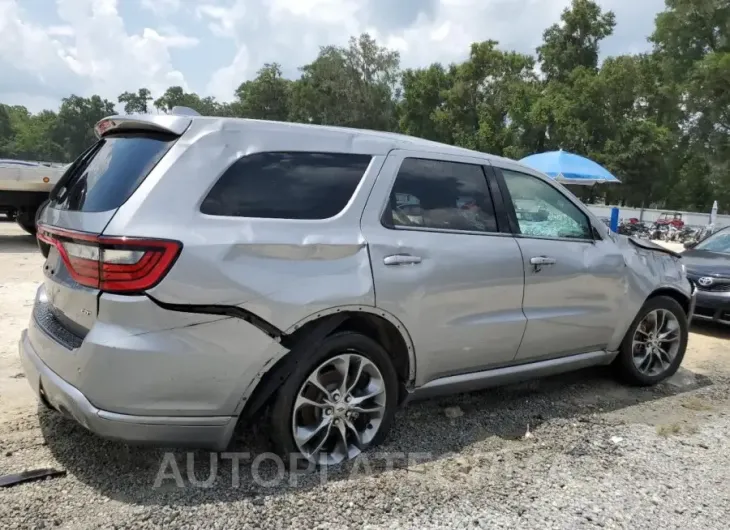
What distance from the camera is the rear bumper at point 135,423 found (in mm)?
2643

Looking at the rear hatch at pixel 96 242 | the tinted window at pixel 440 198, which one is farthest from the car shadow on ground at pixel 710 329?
the rear hatch at pixel 96 242

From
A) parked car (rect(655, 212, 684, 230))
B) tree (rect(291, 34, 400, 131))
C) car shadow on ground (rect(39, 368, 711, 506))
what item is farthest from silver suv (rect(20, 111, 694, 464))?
tree (rect(291, 34, 400, 131))

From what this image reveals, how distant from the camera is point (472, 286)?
3.53 metres

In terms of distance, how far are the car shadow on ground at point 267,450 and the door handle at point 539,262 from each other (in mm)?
1025

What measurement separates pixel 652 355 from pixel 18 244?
37.3 feet

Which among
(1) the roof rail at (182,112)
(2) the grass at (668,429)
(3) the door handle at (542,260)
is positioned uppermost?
(1) the roof rail at (182,112)

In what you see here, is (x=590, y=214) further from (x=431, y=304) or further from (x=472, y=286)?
(x=431, y=304)

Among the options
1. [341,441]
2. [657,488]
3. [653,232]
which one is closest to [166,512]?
[341,441]

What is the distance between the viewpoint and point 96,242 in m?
2.63

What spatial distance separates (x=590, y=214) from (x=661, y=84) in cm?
3931

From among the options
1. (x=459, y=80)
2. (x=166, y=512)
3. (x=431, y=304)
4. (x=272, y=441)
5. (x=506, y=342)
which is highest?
(x=459, y=80)

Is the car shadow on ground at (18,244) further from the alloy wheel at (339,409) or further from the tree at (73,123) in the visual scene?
the tree at (73,123)

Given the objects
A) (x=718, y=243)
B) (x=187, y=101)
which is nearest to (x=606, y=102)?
(x=718, y=243)

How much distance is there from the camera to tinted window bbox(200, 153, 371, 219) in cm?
286
